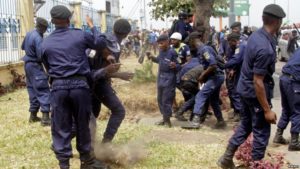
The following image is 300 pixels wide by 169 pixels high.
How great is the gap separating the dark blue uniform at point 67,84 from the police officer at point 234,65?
319 centimetres

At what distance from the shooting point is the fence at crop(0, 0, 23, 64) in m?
12.0

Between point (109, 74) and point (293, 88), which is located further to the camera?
point (293, 88)

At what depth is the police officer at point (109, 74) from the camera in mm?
5219

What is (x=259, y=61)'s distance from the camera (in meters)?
4.52

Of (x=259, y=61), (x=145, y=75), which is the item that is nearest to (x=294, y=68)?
(x=259, y=61)

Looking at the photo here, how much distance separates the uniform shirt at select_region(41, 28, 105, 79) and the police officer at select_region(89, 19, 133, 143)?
1.37 ft

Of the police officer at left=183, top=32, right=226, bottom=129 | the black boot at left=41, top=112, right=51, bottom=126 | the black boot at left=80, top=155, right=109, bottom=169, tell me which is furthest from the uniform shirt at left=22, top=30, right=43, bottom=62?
the black boot at left=80, top=155, right=109, bottom=169

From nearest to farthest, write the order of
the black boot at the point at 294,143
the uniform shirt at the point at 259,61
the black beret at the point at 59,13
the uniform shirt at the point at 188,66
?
1. the uniform shirt at the point at 259,61
2. the black beret at the point at 59,13
3. the black boot at the point at 294,143
4. the uniform shirt at the point at 188,66

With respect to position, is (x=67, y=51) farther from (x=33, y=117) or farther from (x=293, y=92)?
(x=33, y=117)

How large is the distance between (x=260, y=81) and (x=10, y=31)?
9320 mm

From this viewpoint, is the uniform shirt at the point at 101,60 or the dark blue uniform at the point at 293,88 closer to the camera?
the uniform shirt at the point at 101,60

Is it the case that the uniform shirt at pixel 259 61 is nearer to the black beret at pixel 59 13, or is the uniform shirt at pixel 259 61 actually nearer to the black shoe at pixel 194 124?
the black beret at pixel 59 13

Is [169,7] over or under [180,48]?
over

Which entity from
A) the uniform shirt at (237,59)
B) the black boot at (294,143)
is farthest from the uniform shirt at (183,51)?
the black boot at (294,143)
